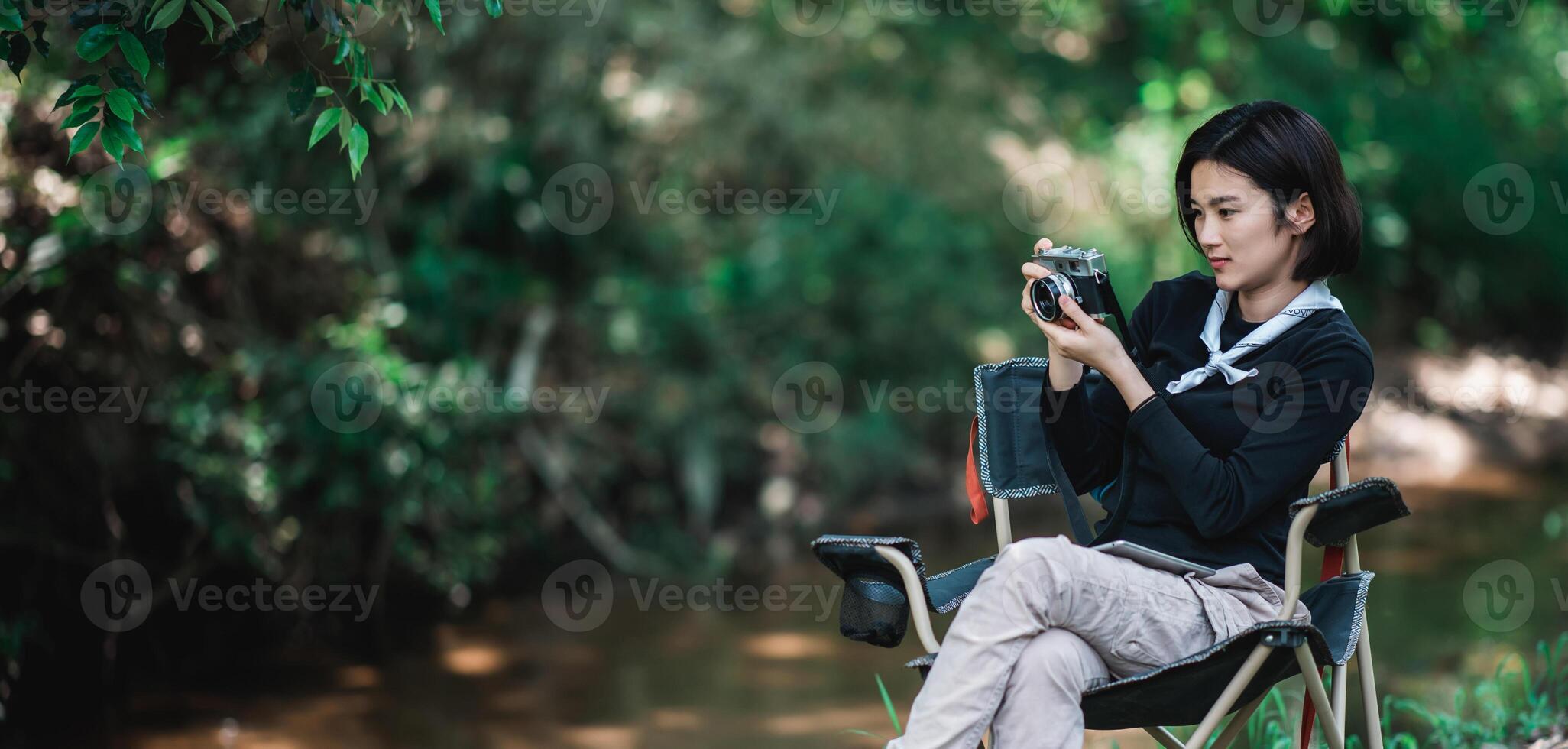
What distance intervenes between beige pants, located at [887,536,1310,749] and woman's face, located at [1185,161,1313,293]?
0.48m

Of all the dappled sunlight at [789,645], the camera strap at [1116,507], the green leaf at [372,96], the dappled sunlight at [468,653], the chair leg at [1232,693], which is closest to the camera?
the chair leg at [1232,693]

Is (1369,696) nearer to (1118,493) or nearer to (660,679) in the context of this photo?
(1118,493)

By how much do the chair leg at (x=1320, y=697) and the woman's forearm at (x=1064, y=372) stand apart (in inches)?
22.1

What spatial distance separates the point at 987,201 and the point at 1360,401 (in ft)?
16.3

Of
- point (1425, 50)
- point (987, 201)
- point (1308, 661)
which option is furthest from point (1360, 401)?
point (1425, 50)

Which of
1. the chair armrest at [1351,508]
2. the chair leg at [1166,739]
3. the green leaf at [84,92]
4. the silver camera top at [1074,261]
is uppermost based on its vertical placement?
the green leaf at [84,92]

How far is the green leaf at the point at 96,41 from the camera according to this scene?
6.44 feet

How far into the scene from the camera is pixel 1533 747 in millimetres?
2822

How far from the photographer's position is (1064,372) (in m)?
2.19

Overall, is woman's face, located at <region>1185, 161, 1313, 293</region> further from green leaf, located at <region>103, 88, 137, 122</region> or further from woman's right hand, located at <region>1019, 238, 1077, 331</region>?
green leaf, located at <region>103, 88, 137, 122</region>

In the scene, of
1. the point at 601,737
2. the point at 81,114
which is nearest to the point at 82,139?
the point at 81,114

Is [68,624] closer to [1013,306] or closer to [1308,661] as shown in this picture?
[1308,661]

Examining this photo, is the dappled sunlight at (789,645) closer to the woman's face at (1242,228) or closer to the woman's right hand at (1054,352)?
the woman's right hand at (1054,352)

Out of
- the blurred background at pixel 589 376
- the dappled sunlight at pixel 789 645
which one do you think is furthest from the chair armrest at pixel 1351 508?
the dappled sunlight at pixel 789 645
